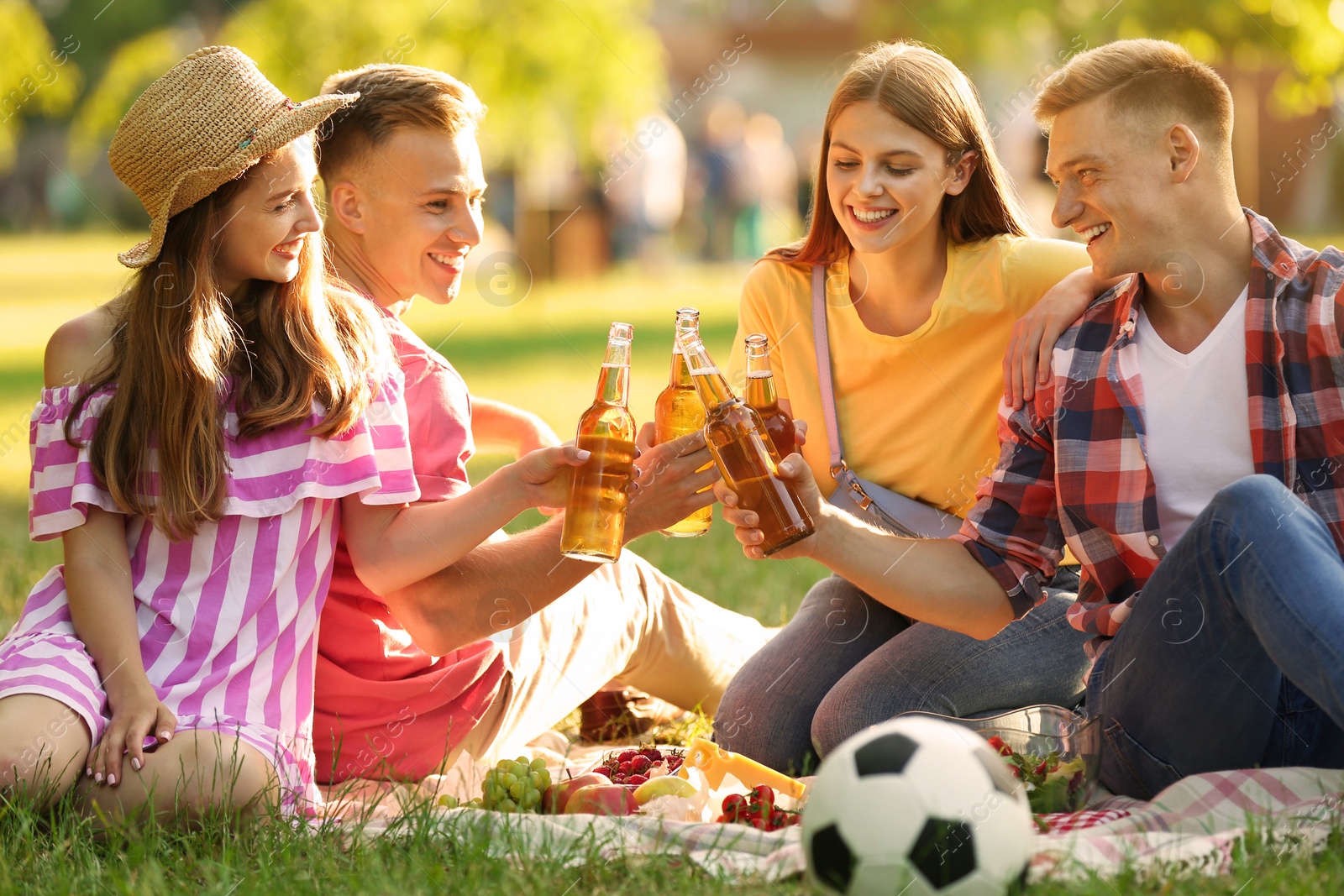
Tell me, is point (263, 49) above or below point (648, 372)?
above

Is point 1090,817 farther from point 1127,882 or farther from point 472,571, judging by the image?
point 472,571

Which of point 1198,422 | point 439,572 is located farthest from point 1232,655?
point 439,572

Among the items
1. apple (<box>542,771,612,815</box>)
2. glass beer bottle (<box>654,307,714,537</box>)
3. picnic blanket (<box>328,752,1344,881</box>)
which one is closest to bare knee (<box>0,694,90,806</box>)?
picnic blanket (<box>328,752,1344,881</box>)

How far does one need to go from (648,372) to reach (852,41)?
2716cm

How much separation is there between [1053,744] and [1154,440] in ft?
2.50

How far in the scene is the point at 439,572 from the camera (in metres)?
3.37

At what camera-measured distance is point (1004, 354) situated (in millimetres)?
3629

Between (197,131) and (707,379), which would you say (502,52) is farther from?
(707,379)

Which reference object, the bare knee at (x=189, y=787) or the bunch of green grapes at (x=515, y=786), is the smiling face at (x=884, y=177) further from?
the bare knee at (x=189, y=787)

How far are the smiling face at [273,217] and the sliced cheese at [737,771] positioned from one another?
1.56 metres

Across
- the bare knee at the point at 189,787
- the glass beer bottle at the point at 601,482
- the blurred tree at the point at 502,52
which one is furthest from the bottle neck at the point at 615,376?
the blurred tree at the point at 502,52

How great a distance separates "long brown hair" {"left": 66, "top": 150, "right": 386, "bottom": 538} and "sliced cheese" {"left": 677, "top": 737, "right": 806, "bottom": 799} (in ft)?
3.95

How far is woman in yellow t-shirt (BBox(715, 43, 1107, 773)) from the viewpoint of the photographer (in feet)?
12.0

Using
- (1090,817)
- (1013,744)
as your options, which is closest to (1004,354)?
(1013,744)
